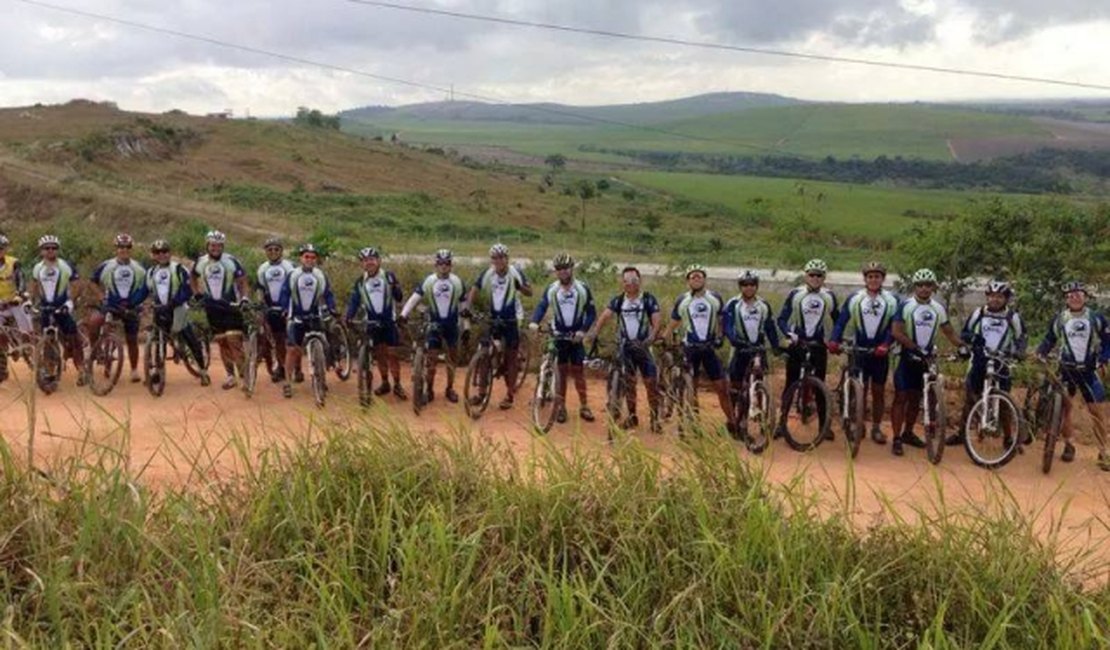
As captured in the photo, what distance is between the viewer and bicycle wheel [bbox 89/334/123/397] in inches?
428

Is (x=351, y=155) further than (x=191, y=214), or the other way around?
(x=351, y=155)

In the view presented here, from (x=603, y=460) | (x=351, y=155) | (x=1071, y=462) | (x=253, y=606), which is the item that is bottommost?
(x=1071, y=462)

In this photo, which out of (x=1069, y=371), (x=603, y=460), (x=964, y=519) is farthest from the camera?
(x=1069, y=371)

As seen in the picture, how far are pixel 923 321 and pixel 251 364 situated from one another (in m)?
7.67

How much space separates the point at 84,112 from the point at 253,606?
89.1 metres

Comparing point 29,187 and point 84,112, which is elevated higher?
point 84,112

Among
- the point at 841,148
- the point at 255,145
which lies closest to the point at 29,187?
the point at 255,145

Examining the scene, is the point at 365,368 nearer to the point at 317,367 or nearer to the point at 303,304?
the point at 317,367

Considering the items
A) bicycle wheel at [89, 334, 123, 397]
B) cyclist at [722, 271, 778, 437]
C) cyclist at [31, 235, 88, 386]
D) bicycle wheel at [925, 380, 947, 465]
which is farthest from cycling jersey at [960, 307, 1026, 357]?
cyclist at [31, 235, 88, 386]

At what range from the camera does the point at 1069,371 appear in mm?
8992

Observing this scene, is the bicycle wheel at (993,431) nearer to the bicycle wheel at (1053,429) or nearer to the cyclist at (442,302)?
the bicycle wheel at (1053,429)

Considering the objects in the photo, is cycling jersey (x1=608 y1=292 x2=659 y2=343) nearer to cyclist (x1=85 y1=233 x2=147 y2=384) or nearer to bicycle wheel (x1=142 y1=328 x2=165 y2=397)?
bicycle wheel (x1=142 y1=328 x2=165 y2=397)

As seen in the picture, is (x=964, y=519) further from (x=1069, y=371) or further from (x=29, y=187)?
(x=29, y=187)

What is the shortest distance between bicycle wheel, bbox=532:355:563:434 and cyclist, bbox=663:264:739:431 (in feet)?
4.36
